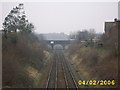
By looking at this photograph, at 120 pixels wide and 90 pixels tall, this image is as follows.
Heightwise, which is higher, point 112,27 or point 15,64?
point 112,27

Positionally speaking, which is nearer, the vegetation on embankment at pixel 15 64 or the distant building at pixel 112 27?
the vegetation on embankment at pixel 15 64

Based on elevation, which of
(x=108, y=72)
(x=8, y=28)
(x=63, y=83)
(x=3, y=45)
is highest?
(x=8, y=28)

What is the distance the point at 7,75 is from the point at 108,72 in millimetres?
8496

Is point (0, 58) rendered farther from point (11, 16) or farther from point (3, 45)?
point (11, 16)

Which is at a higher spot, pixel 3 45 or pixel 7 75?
pixel 3 45

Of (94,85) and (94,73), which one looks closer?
(94,85)

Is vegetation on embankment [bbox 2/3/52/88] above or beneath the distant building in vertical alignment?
beneath

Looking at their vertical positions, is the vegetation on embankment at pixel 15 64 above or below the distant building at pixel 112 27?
below

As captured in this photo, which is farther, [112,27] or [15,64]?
[112,27]

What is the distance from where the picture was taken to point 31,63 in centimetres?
2909

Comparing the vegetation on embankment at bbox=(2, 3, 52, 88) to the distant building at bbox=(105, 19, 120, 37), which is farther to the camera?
the distant building at bbox=(105, 19, 120, 37)

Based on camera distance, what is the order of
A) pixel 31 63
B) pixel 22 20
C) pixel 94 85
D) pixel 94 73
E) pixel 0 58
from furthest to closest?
pixel 22 20
pixel 31 63
pixel 94 73
pixel 0 58
pixel 94 85

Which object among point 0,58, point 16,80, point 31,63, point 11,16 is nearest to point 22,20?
point 11,16

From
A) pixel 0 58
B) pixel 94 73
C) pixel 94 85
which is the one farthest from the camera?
pixel 94 73
